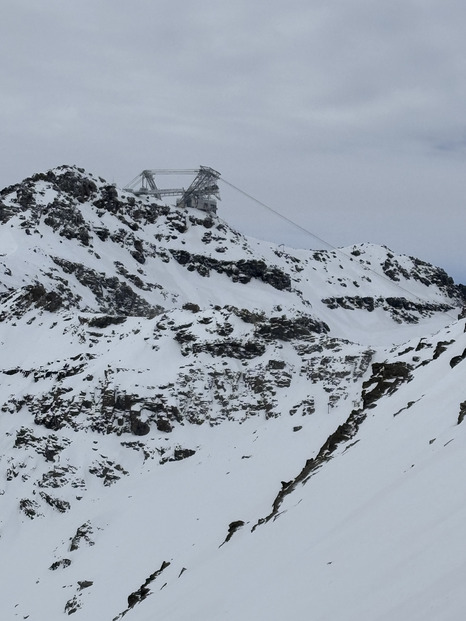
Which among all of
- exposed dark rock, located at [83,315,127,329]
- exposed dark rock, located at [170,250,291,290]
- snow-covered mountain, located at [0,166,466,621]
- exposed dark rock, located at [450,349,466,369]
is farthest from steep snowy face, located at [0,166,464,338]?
exposed dark rock, located at [450,349,466,369]

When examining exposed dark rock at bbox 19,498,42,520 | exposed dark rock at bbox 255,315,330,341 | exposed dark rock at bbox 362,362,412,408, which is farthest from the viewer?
exposed dark rock at bbox 255,315,330,341

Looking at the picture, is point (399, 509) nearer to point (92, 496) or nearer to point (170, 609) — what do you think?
point (170, 609)

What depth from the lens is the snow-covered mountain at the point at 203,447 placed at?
12.2 meters

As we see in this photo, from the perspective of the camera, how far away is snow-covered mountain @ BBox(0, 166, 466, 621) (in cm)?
1216

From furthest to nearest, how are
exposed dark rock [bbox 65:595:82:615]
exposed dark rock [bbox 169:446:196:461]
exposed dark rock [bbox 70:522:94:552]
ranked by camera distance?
exposed dark rock [bbox 169:446:196:461]
exposed dark rock [bbox 70:522:94:552]
exposed dark rock [bbox 65:595:82:615]

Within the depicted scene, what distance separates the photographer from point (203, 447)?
45.0m

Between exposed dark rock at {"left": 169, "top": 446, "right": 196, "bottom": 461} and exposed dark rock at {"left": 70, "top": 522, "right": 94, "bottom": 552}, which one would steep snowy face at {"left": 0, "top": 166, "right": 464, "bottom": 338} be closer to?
exposed dark rock at {"left": 169, "top": 446, "right": 196, "bottom": 461}

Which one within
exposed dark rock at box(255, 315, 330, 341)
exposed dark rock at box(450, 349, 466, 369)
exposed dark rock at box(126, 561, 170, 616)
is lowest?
exposed dark rock at box(450, 349, 466, 369)

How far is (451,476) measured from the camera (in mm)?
12578

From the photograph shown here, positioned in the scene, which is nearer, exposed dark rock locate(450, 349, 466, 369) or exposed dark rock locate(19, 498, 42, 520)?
exposed dark rock locate(450, 349, 466, 369)

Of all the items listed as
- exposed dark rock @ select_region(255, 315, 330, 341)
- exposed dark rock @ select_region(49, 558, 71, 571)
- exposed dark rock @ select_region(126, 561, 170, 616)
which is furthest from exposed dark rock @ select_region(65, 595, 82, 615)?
exposed dark rock @ select_region(255, 315, 330, 341)

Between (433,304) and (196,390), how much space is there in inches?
2857

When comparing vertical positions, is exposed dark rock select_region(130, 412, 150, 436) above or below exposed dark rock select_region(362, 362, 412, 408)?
above

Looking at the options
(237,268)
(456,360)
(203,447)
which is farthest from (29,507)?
(237,268)
